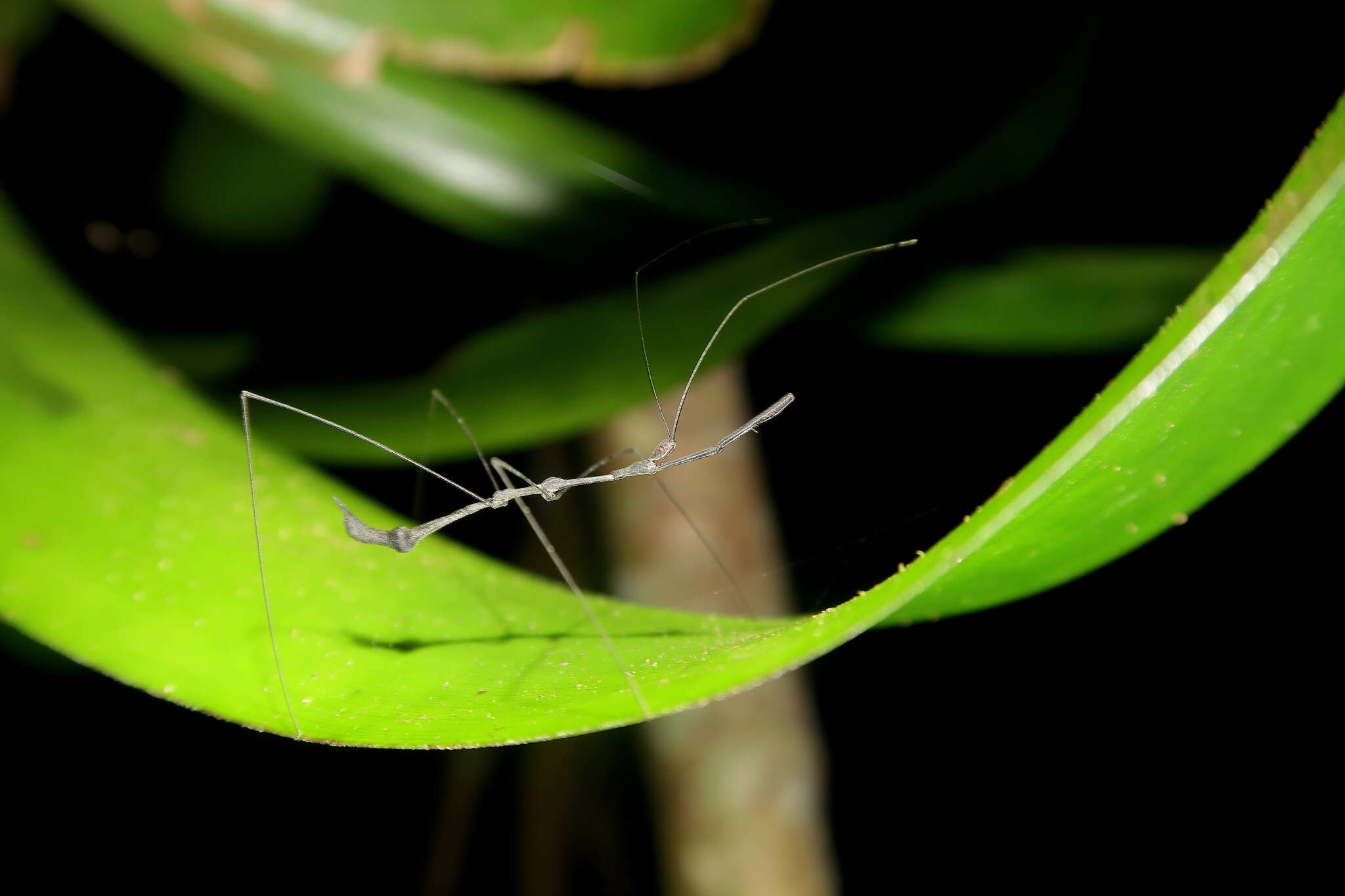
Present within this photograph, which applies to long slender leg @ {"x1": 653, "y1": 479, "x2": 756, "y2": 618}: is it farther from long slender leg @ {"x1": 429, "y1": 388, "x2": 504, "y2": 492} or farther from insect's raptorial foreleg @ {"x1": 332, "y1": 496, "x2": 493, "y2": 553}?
insect's raptorial foreleg @ {"x1": 332, "y1": 496, "x2": 493, "y2": 553}

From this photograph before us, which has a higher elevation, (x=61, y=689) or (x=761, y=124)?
(x=761, y=124)

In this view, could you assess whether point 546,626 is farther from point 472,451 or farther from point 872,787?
point 872,787

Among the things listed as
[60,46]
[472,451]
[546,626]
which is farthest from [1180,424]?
[60,46]

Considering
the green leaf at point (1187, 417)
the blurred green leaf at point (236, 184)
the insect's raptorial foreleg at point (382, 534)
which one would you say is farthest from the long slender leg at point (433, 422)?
the green leaf at point (1187, 417)

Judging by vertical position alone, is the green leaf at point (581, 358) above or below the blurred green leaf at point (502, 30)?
below

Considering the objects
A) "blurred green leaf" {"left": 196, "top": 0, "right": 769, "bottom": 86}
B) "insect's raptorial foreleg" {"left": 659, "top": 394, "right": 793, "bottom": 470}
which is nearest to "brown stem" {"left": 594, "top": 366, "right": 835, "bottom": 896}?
"insect's raptorial foreleg" {"left": 659, "top": 394, "right": 793, "bottom": 470}

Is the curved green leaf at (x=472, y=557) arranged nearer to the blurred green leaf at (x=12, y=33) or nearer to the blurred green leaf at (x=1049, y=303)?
the blurred green leaf at (x=1049, y=303)
